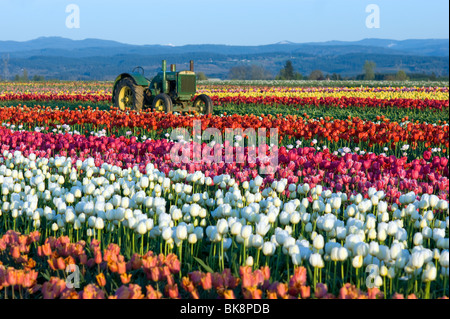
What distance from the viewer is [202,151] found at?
7879 mm

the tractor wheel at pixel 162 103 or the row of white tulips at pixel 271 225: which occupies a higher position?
the tractor wheel at pixel 162 103

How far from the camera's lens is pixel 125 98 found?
17016mm

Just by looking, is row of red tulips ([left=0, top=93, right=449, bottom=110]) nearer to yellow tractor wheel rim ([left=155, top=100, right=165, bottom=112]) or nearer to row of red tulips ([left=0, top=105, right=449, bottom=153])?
yellow tractor wheel rim ([left=155, top=100, right=165, bottom=112])

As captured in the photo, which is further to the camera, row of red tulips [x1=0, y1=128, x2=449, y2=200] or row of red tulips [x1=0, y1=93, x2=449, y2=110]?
row of red tulips [x1=0, y1=93, x2=449, y2=110]

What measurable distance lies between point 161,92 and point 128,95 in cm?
128

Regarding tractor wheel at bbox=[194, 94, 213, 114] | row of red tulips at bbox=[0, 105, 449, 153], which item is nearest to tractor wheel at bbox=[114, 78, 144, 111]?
tractor wheel at bbox=[194, 94, 213, 114]

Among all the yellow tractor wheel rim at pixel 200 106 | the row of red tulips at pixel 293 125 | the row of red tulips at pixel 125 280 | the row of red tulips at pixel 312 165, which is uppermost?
the yellow tractor wheel rim at pixel 200 106

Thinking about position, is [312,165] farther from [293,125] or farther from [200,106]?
[200,106]

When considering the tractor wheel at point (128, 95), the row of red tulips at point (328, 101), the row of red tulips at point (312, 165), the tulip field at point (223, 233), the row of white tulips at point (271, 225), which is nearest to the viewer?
the tulip field at point (223, 233)

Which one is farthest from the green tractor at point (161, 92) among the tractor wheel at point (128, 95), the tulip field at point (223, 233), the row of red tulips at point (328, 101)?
the tulip field at point (223, 233)

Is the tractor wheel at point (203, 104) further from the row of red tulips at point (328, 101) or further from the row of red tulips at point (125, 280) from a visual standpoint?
the row of red tulips at point (125, 280)

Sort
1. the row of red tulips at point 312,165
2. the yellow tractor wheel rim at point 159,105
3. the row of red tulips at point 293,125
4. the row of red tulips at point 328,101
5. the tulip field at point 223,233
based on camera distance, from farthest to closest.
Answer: the row of red tulips at point 328,101, the yellow tractor wheel rim at point 159,105, the row of red tulips at point 293,125, the row of red tulips at point 312,165, the tulip field at point 223,233

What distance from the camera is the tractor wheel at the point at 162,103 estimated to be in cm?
1477

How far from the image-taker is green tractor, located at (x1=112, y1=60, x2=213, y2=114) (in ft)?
51.4
